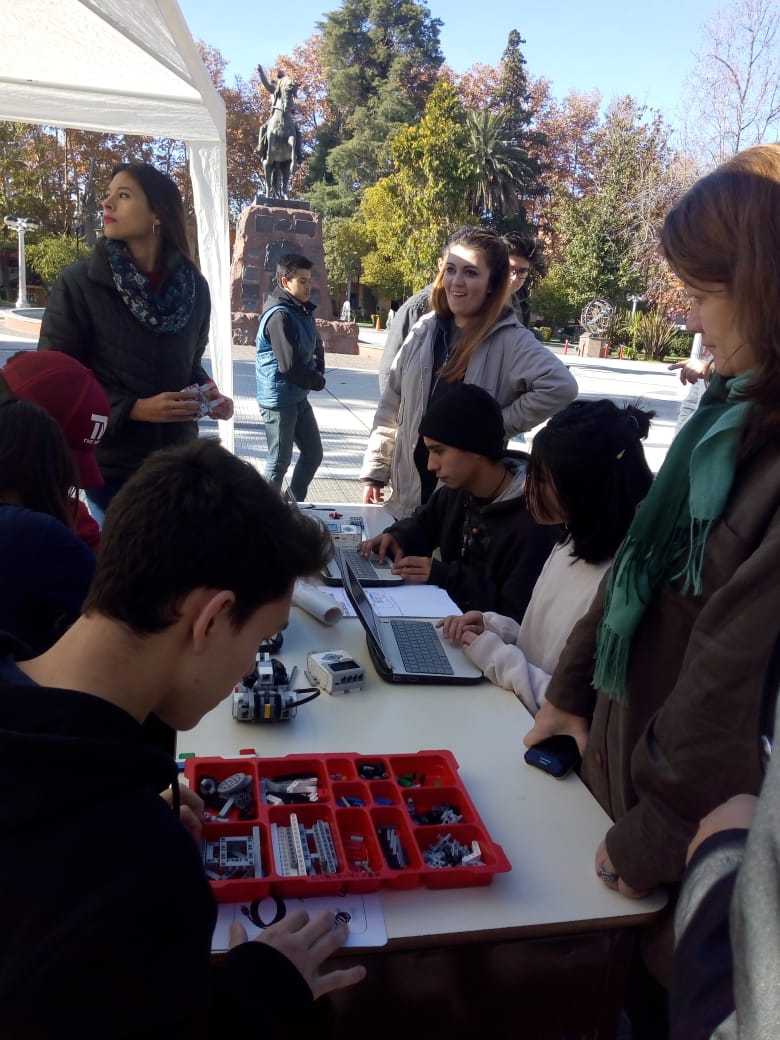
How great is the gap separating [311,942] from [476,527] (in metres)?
Result: 1.76

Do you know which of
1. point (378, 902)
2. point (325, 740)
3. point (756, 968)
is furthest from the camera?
point (325, 740)

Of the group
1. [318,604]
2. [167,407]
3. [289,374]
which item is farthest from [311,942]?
[289,374]

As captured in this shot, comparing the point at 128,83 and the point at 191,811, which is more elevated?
the point at 128,83

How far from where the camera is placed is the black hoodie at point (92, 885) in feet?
2.56

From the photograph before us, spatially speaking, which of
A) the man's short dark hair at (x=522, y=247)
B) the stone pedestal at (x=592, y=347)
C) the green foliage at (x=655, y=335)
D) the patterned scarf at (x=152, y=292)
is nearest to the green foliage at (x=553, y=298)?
the stone pedestal at (x=592, y=347)

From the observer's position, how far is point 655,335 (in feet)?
73.7

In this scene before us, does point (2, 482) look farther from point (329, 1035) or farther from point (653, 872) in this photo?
point (653, 872)

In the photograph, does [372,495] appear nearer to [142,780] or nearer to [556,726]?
[556,726]

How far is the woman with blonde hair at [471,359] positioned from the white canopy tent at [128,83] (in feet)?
5.61

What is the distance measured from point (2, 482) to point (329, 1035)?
49.8 inches

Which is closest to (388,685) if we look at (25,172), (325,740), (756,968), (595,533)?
(325,740)

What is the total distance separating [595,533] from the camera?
6.19 ft

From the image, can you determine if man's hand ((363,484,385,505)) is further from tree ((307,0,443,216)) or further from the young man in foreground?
tree ((307,0,443,216))

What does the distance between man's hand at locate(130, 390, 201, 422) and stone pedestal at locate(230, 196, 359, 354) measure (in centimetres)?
1388
